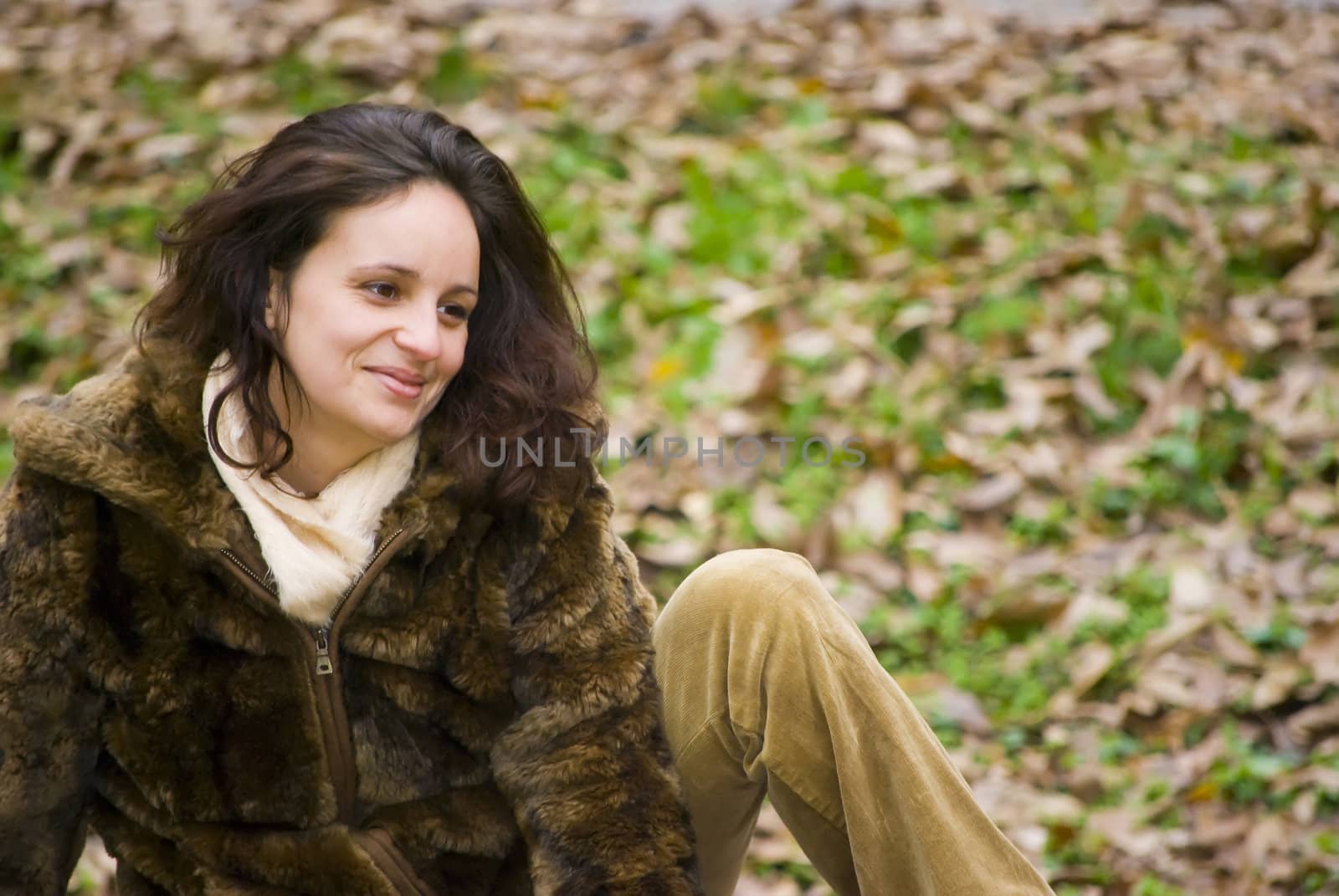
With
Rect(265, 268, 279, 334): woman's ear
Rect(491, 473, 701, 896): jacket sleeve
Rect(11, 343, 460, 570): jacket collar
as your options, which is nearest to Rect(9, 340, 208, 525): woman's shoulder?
Rect(11, 343, 460, 570): jacket collar

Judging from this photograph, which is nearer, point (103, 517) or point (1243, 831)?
point (103, 517)

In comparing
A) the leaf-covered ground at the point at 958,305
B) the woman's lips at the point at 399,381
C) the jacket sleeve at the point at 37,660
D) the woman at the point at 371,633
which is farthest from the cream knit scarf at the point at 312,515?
the leaf-covered ground at the point at 958,305

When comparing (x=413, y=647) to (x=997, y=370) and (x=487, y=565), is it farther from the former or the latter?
(x=997, y=370)

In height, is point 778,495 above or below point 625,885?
below

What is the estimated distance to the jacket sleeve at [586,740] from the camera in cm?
214

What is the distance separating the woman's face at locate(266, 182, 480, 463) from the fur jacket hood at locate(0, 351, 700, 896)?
0.12 m

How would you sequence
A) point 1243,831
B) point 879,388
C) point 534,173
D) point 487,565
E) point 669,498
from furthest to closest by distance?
point 534,173 → point 879,388 → point 669,498 → point 1243,831 → point 487,565

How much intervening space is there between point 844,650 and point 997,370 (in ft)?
8.11

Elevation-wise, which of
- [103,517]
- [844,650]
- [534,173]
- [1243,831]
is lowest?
[1243,831]

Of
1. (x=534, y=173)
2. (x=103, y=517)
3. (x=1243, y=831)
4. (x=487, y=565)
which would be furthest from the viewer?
(x=534, y=173)

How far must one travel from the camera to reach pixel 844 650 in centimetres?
215

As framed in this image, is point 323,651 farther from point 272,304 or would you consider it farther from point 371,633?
point 272,304

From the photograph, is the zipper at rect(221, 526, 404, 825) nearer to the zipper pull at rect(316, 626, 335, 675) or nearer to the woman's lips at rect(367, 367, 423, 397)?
the zipper pull at rect(316, 626, 335, 675)

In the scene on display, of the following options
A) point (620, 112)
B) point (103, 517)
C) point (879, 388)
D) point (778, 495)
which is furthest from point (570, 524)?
point (620, 112)
